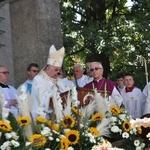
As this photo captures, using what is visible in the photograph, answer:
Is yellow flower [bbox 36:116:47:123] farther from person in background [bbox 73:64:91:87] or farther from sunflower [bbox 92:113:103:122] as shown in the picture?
person in background [bbox 73:64:91:87]

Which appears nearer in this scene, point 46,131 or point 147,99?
point 46,131

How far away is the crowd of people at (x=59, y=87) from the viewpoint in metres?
6.57

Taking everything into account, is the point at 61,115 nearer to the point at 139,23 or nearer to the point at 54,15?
the point at 54,15

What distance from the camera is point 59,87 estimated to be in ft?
24.1

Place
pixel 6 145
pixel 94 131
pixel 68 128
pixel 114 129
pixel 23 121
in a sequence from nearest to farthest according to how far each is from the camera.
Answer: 1. pixel 6 145
2. pixel 23 121
3. pixel 68 128
4. pixel 94 131
5. pixel 114 129

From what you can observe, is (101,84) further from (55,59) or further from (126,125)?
(126,125)

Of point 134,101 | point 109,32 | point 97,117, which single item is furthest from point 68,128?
point 109,32

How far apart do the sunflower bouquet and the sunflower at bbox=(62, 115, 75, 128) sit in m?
0.81

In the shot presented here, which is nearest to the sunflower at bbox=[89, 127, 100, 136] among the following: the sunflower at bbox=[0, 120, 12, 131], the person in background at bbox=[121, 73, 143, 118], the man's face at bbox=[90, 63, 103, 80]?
the sunflower at bbox=[0, 120, 12, 131]

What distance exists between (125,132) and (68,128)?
105 cm

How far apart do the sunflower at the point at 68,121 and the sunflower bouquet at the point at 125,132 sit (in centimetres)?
81

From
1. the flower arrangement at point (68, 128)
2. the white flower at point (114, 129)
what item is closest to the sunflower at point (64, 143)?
the flower arrangement at point (68, 128)

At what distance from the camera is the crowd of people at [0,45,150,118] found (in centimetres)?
657

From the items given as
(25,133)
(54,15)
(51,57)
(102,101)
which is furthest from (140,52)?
(25,133)
